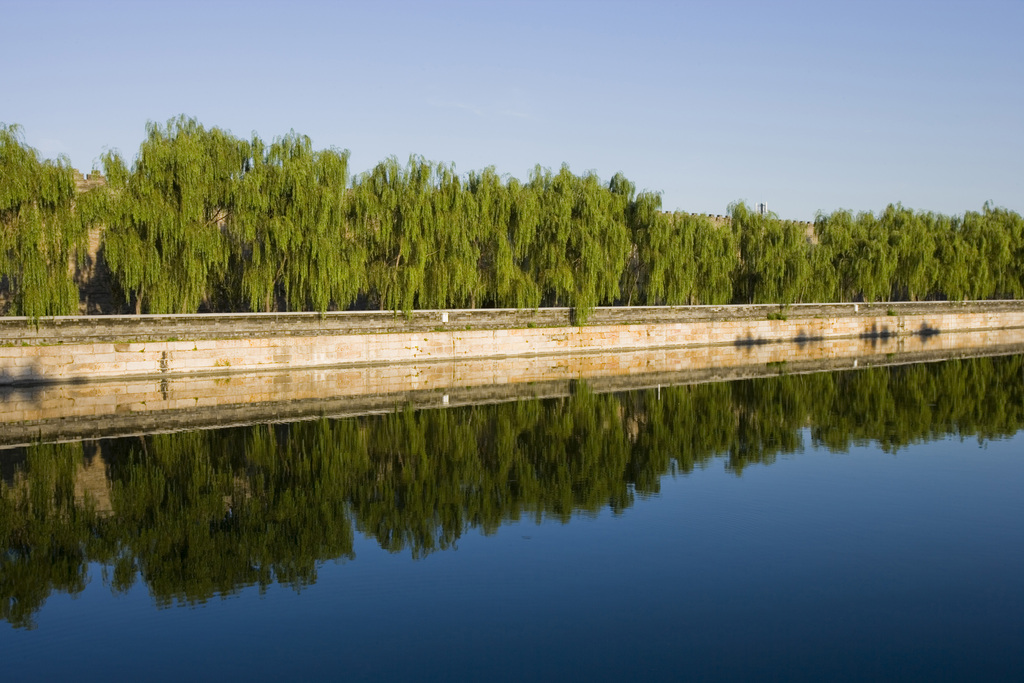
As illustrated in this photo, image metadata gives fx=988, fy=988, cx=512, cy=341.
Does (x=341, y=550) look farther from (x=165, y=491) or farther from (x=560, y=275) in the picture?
(x=560, y=275)

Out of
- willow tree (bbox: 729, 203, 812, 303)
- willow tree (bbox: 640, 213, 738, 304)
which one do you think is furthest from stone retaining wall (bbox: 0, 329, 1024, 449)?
willow tree (bbox: 729, 203, 812, 303)

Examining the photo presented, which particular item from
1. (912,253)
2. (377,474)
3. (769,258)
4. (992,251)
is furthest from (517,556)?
(992,251)

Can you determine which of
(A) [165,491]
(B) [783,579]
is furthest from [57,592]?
(B) [783,579]

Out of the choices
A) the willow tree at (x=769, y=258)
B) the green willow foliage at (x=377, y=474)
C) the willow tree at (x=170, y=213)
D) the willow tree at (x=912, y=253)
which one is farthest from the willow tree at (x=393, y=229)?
the willow tree at (x=912, y=253)

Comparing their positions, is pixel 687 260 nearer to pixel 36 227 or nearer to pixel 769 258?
pixel 769 258

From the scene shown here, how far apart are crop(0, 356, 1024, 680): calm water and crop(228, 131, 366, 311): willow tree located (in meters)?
10.2

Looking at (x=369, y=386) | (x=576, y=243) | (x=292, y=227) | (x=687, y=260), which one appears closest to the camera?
(x=369, y=386)

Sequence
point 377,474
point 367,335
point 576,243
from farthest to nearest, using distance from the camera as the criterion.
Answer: point 576,243
point 367,335
point 377,474

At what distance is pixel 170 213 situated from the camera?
20891mm

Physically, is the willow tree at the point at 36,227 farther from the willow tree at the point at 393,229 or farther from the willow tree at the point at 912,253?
the willow tree at the point at 912,253

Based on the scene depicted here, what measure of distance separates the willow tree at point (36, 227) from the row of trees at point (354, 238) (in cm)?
3

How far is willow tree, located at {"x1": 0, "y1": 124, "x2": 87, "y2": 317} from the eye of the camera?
18.8 metres

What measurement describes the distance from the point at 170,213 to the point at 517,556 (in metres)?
16.0

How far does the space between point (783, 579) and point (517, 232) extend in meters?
20.4
